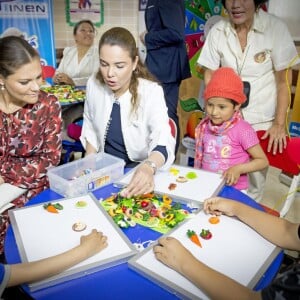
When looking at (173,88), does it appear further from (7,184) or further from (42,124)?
(7,184)

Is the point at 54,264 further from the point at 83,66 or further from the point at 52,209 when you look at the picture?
the point at 83,66

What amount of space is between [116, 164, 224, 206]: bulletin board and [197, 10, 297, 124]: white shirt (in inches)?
33.8

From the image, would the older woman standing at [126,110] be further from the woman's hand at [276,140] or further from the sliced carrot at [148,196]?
the woman's hand at [276,140]

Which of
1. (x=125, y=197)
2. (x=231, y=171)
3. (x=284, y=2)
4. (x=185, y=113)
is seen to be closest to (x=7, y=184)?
(x=125, y=197)

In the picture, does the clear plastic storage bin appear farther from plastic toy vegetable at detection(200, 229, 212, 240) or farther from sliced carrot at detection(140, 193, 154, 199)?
plastic toy vegetable at detection(200, 229, 212, 240)

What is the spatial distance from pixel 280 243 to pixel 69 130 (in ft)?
7.22

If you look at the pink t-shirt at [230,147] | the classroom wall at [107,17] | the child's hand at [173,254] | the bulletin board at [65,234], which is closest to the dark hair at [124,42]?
the pink t-shirt at [230,147]

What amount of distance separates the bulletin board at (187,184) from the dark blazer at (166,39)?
1.50 meters

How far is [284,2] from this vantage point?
11.6 ft

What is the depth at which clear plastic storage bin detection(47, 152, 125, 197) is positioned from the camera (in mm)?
1444

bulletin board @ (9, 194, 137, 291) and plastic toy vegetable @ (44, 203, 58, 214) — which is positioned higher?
plastic toy vegetable @ (44, 203, 58, 214)

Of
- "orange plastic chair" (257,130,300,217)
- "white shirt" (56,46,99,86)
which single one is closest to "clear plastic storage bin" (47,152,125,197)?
"orange plastic chair" (257,130,300,217)

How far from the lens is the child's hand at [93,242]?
1.04m

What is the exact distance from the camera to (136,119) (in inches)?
73.8
